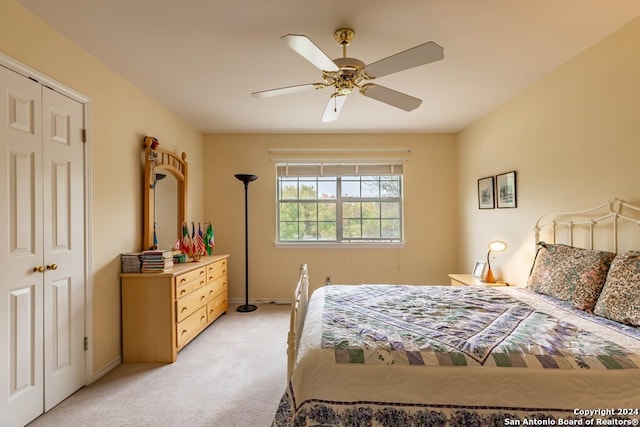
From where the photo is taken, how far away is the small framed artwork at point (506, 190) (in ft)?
10.6

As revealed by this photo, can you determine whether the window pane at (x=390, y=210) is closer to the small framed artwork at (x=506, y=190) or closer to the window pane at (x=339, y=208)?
the window pane at (x=339, y=208)

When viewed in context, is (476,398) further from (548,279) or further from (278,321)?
(278,321)

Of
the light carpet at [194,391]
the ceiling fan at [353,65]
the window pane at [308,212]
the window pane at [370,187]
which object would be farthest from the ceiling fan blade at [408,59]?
the window pane at [308,212]

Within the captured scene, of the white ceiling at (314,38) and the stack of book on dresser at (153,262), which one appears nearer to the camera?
the white ceiling at (314,38)

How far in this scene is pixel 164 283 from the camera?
2.66m

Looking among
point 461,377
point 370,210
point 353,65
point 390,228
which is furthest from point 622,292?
point 370,210

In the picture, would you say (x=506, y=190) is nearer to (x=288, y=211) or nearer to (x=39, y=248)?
(x=288, y=211)

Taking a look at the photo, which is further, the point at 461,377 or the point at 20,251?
the point at 20,251

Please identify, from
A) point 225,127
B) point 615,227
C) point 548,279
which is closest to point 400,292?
point 548,279

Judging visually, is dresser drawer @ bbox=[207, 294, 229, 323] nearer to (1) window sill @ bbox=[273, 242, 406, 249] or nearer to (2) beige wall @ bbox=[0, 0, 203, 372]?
(2) beige wall @ bbox=[0, 0, 203, 372]

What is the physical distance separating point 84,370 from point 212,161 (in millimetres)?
2895

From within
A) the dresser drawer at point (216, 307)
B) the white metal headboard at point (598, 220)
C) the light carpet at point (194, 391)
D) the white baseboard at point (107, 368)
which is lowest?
the light carpet at point (194, 391)

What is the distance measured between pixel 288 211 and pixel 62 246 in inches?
110

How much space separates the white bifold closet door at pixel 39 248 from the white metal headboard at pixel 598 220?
12.3ft
